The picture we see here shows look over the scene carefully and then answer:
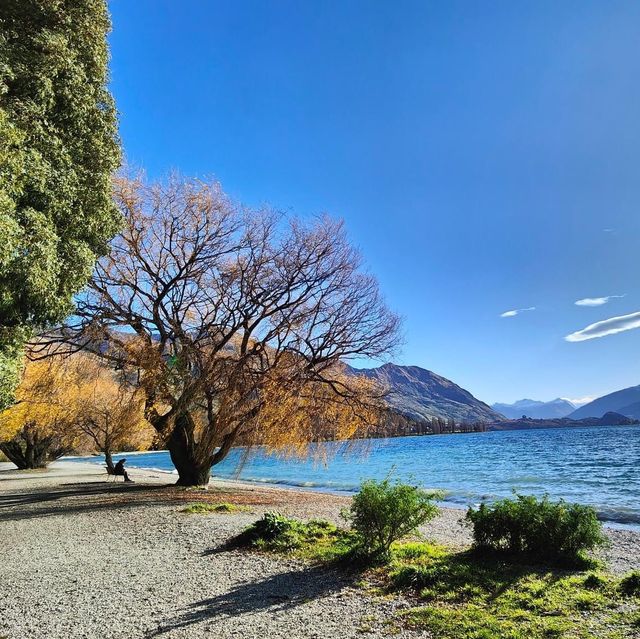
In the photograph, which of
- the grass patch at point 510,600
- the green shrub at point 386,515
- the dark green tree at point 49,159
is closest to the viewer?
the grass patch at point 510,600

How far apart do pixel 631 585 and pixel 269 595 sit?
4579mm

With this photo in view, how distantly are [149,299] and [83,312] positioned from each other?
8.48 feet

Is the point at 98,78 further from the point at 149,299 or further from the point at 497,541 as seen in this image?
the point at 497,541

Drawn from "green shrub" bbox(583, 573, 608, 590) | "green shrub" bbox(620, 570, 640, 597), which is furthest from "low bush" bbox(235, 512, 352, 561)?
"green shrub" bbox(620, 570, 640, 597)

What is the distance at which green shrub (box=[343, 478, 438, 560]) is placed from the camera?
7.61m

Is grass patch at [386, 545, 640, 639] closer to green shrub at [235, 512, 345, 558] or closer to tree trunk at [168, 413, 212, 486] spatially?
green shrub at [235, 512, 345, 558]

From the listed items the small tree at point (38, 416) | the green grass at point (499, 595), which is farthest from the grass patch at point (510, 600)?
the small tree at point (38, 416)

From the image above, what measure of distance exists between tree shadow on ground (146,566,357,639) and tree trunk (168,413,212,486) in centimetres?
1319

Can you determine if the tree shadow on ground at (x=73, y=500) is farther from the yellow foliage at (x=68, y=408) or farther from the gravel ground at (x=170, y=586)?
the yellow foliage at (x=68, y=408)

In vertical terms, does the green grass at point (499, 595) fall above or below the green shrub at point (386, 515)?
below

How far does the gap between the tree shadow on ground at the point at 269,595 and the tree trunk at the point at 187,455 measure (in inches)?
519

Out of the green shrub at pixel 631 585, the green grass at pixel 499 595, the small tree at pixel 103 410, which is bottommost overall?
the green grass at pixel 499 595

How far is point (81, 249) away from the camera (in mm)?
9422

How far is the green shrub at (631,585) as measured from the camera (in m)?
5.73
